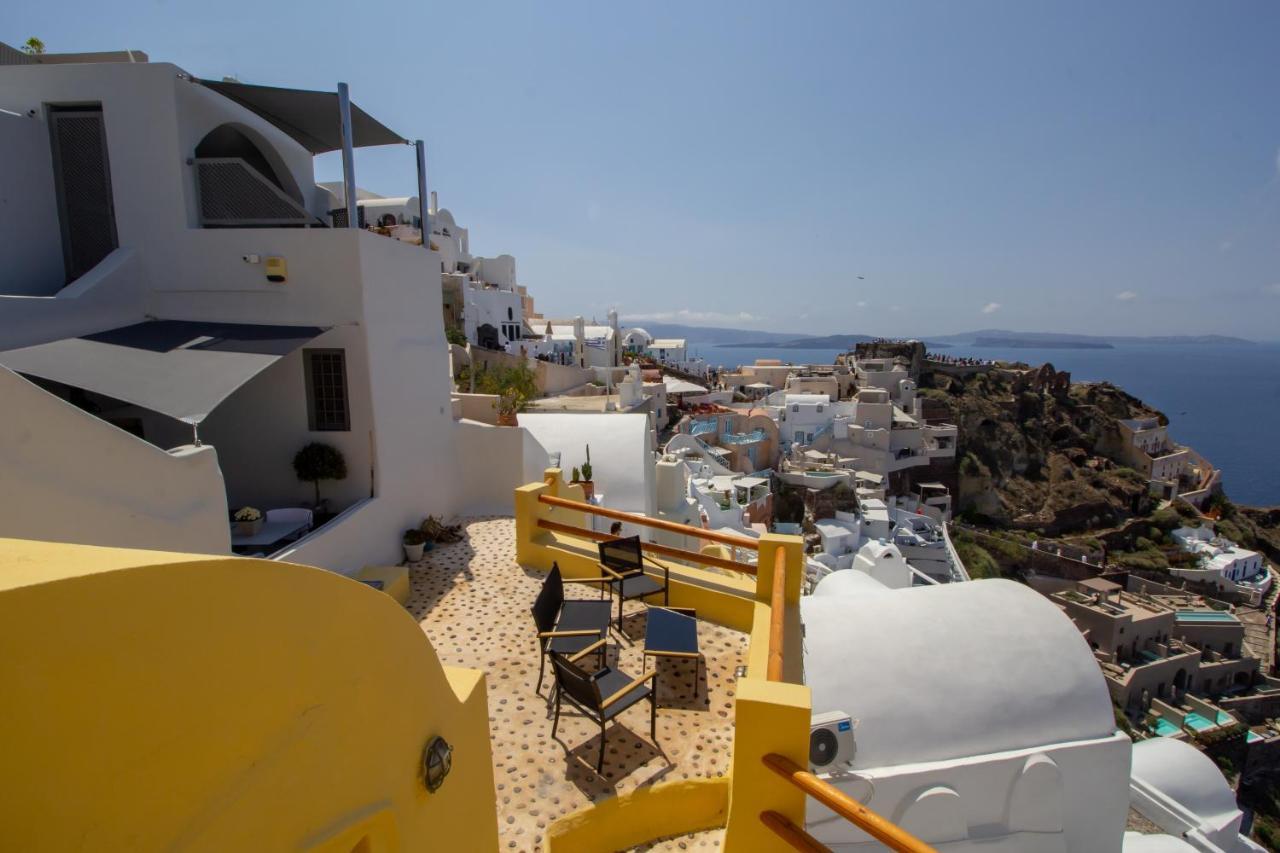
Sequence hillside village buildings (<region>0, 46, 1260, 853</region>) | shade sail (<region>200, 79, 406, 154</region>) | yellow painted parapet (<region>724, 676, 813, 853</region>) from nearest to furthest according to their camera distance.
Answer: hillside village buildings (<region>0, 46, 1260, 853</region>) → yellow painted parapet (<region>724, 676, 813, 853</region>) → shade sail (<region>200, 79, 406, 154</region>)

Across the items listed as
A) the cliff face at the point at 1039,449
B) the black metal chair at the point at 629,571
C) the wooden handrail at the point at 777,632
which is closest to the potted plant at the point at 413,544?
the black metal chair at the point at 629,571

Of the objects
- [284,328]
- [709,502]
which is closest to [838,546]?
[709,502]

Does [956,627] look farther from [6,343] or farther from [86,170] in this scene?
[86,170]

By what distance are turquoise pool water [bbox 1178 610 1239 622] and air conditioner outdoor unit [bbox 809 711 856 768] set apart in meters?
33.8

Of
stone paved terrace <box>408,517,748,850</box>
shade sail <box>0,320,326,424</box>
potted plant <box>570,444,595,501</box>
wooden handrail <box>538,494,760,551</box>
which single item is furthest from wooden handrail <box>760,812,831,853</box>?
potted plant <box>570,444,595,501</box>

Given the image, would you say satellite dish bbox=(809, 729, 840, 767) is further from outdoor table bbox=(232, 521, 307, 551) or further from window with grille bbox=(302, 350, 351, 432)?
window with grille bbox=(302, 350, 351, 432)

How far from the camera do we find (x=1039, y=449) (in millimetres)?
49438

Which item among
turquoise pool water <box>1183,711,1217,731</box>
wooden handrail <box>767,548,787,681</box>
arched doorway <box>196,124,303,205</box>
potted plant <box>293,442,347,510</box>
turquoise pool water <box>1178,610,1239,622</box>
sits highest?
arched doorway <box>196,124,303,205</box>

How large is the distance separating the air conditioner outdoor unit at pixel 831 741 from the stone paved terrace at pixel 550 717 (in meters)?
0.65

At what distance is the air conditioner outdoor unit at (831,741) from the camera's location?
443cm

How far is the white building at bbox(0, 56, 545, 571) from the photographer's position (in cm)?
619

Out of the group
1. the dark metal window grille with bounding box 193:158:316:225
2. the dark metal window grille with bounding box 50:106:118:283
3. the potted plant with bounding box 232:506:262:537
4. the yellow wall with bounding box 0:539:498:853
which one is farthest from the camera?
the dark metal window grille with bounding box 193:158:316:225

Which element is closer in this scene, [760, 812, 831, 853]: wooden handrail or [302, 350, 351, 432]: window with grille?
[760, 812, 831, 853]: wooden handrail

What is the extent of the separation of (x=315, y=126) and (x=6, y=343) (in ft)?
19.0
